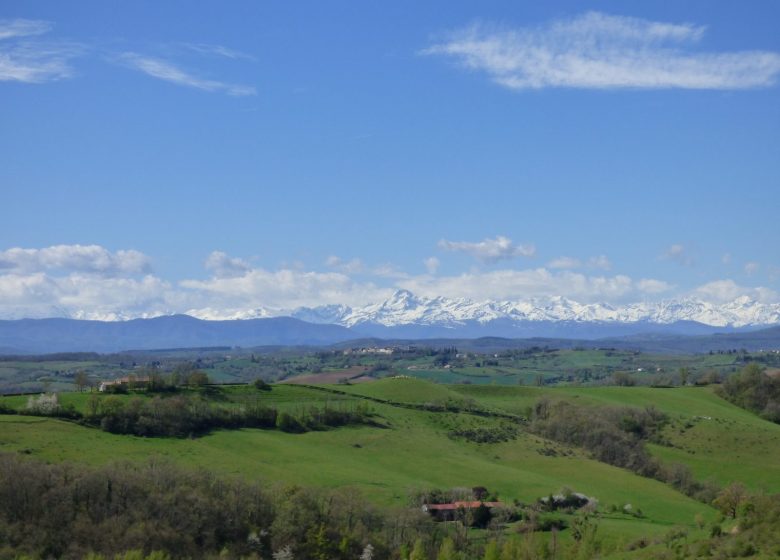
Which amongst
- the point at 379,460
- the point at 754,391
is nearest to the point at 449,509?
the point at 379,460

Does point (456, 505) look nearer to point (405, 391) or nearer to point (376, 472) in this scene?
point (376, 472)

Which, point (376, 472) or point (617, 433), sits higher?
point (617, 433)

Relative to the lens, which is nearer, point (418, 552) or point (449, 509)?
point (418, 552)

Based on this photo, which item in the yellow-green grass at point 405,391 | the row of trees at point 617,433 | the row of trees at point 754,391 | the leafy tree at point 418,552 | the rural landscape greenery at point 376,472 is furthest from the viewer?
the row of trees at point 754,391

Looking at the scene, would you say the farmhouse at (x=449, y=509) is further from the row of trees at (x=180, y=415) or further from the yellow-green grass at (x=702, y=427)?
the yellow-green grass at (x=702, y=427)

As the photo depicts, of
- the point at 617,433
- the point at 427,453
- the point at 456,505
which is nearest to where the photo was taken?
the point at 456,505

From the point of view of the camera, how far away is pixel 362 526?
74.8m

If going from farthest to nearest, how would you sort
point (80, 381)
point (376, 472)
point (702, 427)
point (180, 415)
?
point (702, 427) < point (80, 381) < point (180, 415) < point (376, 472)

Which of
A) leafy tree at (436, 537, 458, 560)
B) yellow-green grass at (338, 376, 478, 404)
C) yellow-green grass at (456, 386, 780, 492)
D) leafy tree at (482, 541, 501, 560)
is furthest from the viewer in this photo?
yellow-green grass at (338, 376, 478, 404)

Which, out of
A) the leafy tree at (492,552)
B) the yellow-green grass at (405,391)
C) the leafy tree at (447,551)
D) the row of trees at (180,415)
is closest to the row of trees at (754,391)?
the yellow-green grass at (405,391)

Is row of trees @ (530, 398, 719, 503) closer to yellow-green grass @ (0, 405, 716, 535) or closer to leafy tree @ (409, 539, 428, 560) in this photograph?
yellow-green grass @ (0, 405, 716, 535)

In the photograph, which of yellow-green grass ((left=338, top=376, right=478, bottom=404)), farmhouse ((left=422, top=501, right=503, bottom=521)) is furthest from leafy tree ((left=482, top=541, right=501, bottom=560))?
yellow-green grass ((left=338, top=376, right=478, bottom=404))

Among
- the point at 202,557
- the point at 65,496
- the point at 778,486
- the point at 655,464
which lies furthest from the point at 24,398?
the point at 778,486

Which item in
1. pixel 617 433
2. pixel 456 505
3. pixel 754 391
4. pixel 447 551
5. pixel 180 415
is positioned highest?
pixel 180 415
